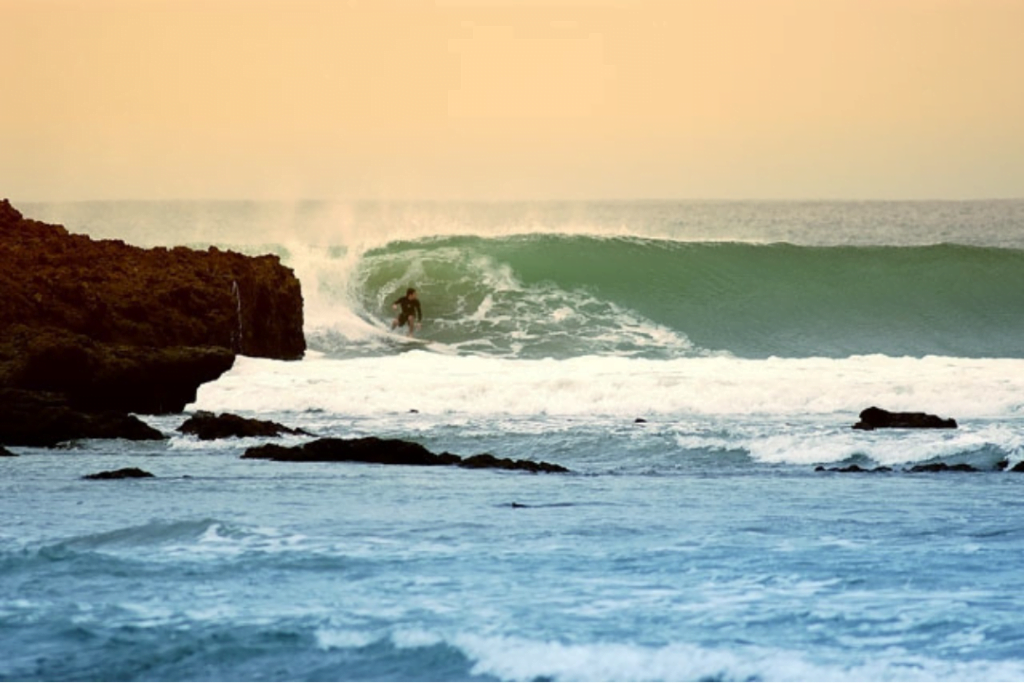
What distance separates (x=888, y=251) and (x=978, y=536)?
1152 inches

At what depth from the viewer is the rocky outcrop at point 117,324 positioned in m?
16.2

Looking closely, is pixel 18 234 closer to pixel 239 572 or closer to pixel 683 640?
pixel 239 572

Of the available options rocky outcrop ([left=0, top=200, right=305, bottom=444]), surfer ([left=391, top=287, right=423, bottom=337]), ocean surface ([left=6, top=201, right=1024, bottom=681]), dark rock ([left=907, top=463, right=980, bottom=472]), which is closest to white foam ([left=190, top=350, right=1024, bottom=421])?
ocean surface ([left=6, top=201, right=1024, bottom=681])

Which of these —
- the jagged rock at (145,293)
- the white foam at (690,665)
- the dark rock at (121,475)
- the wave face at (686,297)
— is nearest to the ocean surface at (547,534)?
the white foam at (690,665)

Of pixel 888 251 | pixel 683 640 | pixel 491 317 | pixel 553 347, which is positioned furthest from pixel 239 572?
pixel 888 251

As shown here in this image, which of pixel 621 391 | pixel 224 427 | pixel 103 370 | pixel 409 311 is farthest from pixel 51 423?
pixel 409 311

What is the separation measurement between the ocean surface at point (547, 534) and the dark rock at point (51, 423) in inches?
10.2

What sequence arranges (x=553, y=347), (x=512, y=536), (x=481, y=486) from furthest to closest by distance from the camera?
(x=553, y=347) → (x=481, y=486) → (x=512, y=536)

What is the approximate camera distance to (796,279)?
35719 mm

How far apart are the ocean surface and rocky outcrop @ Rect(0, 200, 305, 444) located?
22.5 inches

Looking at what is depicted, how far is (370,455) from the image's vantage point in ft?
44.1

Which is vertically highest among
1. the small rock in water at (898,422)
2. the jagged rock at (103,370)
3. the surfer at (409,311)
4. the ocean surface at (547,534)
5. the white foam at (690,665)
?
the surfer at (409,311)

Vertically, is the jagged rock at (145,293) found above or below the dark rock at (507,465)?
above

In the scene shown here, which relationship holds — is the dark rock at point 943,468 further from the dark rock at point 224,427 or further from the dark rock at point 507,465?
the dark rock at point 224,427
